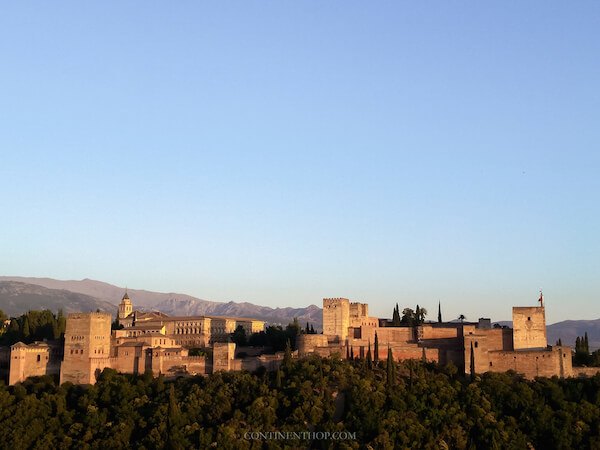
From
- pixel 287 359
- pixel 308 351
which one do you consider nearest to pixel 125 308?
pixel 308 351

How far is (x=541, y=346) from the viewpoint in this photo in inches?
2435

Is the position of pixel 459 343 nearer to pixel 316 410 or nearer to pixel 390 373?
pixel 390 373

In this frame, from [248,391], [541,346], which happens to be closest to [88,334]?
[248,391]

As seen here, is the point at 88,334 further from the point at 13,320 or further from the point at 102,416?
the point at 13,320

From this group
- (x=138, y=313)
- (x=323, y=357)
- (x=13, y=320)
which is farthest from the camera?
(x=138, y=313)

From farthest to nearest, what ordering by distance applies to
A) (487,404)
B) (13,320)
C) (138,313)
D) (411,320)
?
(138,313) < (13,320) < (411,320) < (487,404)

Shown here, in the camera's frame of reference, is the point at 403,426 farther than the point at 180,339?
No

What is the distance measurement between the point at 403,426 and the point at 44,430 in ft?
73.6

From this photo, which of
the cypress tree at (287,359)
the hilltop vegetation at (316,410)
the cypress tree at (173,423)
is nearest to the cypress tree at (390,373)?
the hilltop vegetation at (316,410)

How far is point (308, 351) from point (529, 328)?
620 inches

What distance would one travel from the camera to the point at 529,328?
6212 centimetres

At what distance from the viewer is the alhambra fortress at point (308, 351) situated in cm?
6012

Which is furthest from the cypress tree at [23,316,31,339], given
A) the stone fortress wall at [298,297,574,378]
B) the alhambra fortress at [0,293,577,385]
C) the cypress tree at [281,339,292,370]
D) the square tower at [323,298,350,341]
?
the square tower at [323,298,350,341]

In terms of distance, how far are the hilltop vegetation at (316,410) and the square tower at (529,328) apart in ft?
10.7
